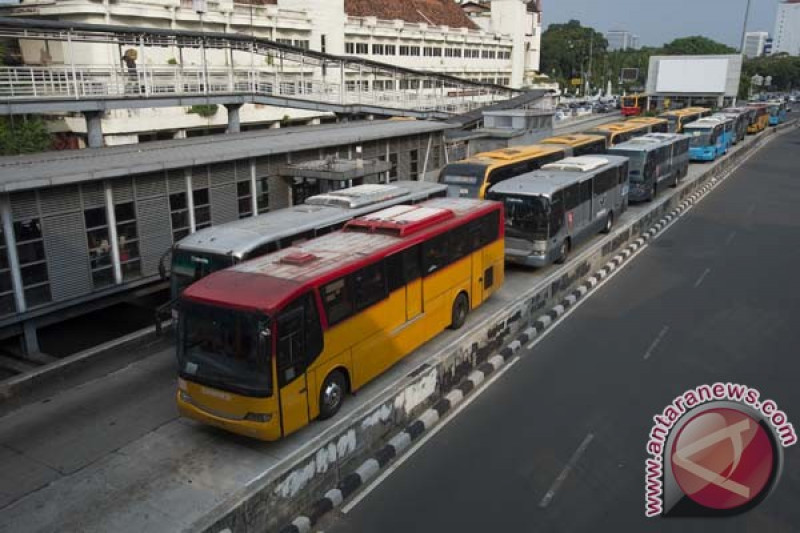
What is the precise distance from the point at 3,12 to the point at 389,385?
37.0m

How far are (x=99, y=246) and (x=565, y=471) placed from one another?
10032 millimetres

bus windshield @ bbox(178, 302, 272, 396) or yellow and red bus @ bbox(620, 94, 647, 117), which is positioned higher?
yellow and red bus @ bbox(620, 94, 647, 117)

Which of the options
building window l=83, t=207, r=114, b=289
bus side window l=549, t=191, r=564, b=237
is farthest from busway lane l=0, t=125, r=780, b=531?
bus side window l=549, t=191, r=564, b=237

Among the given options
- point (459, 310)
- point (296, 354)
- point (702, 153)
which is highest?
point (296, 354)

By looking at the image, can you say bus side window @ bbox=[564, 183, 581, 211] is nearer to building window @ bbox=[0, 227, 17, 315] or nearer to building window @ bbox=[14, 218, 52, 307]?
building window @ bbox=[14, 218, 52, 307]

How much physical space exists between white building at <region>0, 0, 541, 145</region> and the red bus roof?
14170mm

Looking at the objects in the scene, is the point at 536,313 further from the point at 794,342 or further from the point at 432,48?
the point at 432,48

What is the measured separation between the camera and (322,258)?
1016 centimetres

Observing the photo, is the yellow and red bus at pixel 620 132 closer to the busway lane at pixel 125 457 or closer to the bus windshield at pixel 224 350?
the busway lane at pixel 125 457

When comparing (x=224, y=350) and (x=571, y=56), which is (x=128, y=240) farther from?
(x=571, y=56)

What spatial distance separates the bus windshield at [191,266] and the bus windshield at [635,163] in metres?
18.5

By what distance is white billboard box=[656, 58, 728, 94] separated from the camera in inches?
2445

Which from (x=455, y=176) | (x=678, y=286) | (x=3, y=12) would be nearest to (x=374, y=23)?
(x=3, y=12)

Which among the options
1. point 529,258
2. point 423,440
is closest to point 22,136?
point 529,258
